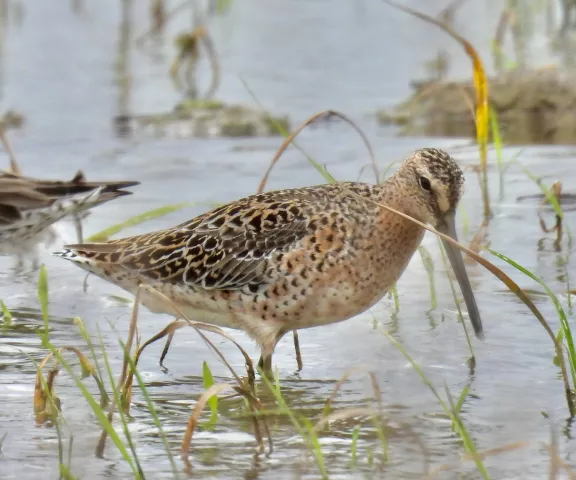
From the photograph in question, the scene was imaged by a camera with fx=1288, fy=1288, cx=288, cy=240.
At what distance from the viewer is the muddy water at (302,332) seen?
3941mm

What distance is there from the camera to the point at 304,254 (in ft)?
15.7

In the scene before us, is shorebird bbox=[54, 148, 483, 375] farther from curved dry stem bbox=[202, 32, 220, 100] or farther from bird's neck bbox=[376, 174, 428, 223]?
curved dry stem bbox=[202, 32, 220, 100]

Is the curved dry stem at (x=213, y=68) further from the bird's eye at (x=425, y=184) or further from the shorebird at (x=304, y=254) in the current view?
the bird's eye at (x=425, y=184)

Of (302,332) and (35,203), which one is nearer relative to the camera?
(302,332)

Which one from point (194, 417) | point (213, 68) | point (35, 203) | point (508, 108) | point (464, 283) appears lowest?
point (194, 417)

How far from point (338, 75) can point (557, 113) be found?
2646 millimetres

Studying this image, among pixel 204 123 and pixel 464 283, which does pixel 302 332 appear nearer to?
pixel 464 283

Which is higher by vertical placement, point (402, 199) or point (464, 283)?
point (402, 199)

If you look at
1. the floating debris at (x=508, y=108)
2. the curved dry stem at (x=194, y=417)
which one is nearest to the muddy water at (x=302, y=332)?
the curved dry stem at (x=194, y=417)

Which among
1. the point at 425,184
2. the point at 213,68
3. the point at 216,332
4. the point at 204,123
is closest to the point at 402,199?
the point at 425,184

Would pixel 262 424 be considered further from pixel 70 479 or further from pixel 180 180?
pixel 180 180

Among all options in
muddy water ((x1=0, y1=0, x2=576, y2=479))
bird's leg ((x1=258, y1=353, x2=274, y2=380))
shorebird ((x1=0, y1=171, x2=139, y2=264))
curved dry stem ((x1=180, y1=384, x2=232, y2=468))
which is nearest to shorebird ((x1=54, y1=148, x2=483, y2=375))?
bird's leg ((x1=258, y1=353, x2=274, y2=380))

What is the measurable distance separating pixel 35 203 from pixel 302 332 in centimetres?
164

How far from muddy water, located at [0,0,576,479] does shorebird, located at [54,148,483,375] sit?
0.24m
